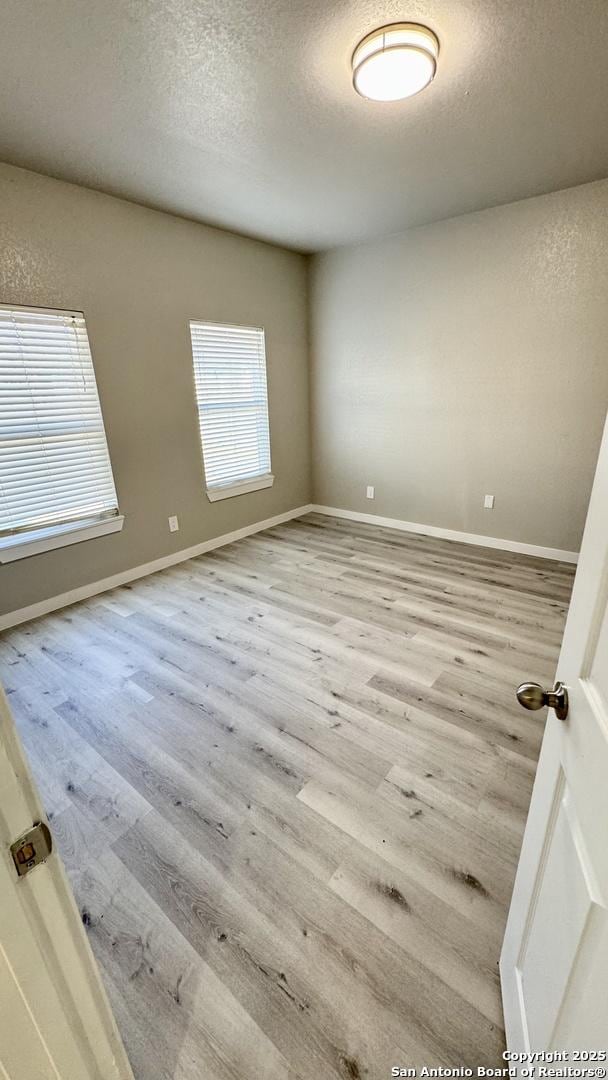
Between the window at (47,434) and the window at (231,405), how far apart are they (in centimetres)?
95

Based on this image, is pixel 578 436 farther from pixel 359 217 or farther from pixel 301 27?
pixel 301 27

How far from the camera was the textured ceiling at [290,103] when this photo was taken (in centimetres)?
144

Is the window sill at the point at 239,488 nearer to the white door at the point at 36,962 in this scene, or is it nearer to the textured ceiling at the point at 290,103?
the textured ceiling at the point at 290,103

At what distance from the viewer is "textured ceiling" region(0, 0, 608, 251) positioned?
4.71 feet

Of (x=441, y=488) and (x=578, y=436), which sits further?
(x=441, y=488)

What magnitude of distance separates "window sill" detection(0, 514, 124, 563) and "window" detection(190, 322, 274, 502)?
0.96 metres

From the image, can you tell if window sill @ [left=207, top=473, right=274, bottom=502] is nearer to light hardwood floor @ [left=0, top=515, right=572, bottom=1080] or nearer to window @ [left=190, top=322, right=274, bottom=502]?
window @ [left=190, top=322, right=274, bottom=502]

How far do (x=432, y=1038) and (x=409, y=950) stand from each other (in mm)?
157

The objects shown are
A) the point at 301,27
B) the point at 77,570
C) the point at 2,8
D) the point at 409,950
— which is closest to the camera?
the point at 409,950

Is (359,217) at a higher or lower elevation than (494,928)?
higher

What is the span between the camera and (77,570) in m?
2.97

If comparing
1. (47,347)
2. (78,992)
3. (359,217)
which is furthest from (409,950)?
(359,217)

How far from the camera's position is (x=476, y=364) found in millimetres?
3449

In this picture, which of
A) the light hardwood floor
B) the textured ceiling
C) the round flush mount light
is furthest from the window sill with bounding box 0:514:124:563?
the round flush mount light
